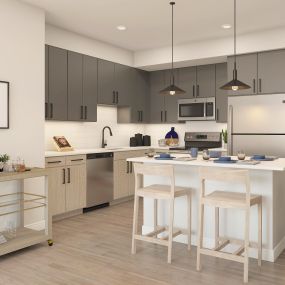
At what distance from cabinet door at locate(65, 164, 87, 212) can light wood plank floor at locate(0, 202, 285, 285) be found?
0.90m

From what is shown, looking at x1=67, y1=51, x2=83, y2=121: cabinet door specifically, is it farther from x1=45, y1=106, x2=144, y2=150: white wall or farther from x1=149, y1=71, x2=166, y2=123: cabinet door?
x1=149, y1=71, x2=166, y2=123: cabinet door

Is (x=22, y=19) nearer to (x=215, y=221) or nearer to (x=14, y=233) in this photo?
(x=14, y=233)

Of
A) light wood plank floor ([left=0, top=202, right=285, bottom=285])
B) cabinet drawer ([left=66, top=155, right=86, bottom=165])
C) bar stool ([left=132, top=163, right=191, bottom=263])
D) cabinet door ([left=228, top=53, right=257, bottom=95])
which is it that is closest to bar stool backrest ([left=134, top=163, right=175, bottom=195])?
bar stool ([left=132, top=163, right=191, bottom=263])

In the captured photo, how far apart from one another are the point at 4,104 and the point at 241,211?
Result: 2.71 m

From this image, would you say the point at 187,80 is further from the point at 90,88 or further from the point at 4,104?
the point at 4,104

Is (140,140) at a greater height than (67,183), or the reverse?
(140,140)

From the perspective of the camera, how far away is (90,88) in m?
5.58

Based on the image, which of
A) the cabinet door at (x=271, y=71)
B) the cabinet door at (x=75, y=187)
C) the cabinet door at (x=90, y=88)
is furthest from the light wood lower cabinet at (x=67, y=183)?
the cabinet door at (x=271, y=71)

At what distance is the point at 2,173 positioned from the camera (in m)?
3.38

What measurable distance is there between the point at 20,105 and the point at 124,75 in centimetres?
271

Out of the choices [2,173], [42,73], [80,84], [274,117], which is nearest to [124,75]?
[80,84]

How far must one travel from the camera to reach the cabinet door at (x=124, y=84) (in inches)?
242

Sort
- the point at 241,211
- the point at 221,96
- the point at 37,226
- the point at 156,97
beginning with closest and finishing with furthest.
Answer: the point at 241,211 < the point at 37,226 < the point at 221,96 < the point at 156,97

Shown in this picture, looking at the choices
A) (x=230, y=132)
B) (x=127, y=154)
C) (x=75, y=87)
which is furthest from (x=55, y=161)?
(x=230, y=132)
